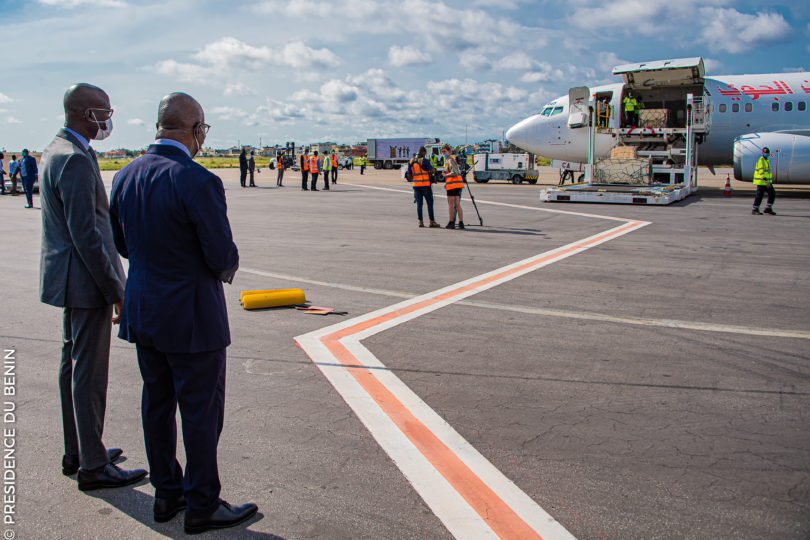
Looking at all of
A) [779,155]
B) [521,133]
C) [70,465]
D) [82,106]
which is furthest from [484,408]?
[521,133]

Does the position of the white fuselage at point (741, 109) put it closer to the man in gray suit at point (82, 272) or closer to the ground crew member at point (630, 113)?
the ground crew member at point (630, 113)

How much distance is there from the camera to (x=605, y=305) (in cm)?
711

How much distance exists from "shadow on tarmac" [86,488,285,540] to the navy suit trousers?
126mm

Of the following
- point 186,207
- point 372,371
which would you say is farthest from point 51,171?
point 372,371

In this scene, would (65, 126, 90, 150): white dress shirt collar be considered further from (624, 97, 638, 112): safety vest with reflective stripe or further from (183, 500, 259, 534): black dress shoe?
(624, 97, 638, 112): safety vest with reflective stripe

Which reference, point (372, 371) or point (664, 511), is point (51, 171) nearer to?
point (372, 371)

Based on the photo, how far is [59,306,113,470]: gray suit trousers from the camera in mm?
3277

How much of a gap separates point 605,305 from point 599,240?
17.7 feet

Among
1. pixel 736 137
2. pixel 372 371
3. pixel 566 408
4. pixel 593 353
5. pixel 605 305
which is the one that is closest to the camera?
pixel 566 408

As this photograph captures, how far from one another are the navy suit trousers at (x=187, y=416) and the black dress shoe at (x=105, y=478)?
1.38 feet

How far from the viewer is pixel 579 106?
74.7 feet

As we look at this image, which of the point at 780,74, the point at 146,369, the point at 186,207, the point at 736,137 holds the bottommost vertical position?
the point at 146,369

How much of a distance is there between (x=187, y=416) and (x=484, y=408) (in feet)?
6.86

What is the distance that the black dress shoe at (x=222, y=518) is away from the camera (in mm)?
2883
